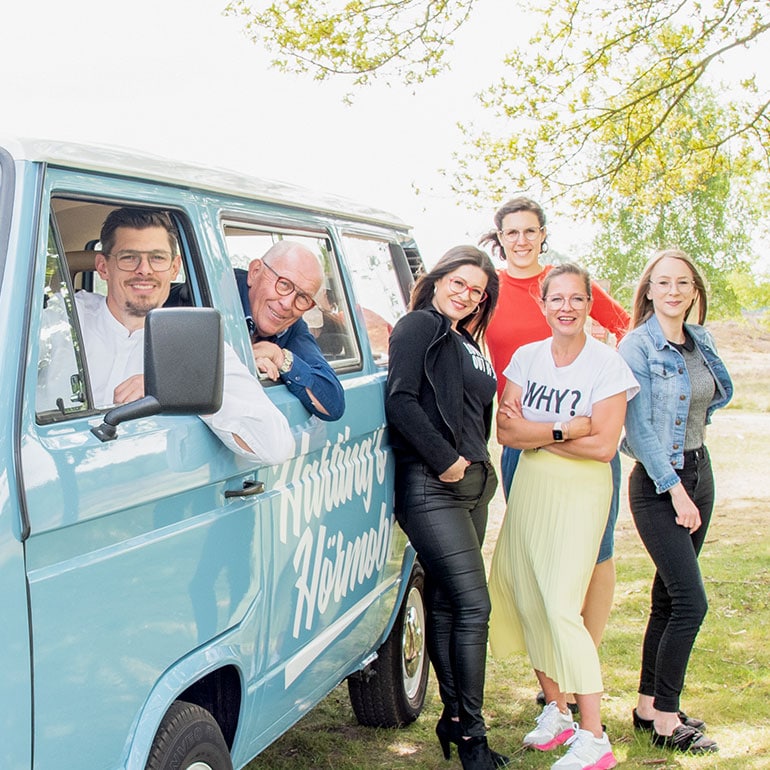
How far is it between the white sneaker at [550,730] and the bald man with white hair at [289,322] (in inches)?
75.7

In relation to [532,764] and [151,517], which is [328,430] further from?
[532,764]

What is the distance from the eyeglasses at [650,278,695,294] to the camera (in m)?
4.68

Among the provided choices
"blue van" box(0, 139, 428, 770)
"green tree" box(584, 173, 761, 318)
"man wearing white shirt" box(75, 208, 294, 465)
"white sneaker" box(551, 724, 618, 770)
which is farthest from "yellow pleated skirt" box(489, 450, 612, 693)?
"green tree" box(584, 173, 761, 318)

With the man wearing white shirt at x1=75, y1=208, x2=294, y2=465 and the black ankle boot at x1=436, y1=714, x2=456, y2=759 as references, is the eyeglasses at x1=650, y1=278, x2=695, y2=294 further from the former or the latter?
the man wearing white shirt at x1=75, y1=208, x2=294, y2=465

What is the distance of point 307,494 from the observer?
3.46 metres

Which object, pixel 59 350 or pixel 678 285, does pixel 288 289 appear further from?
pixel 678 285

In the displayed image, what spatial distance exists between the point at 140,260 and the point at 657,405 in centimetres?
255

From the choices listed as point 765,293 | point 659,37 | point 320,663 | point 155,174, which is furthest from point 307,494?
point 765,293

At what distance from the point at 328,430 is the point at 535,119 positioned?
7.34m

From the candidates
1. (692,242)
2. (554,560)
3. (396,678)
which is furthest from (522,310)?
(692,242)

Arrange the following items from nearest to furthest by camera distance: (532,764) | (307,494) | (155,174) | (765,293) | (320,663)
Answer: (155,174) < (307,494) < (320,663) < (532,764) < (765,293)

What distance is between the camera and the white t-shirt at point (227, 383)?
→ 9.02 ft

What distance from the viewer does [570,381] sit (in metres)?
4.59

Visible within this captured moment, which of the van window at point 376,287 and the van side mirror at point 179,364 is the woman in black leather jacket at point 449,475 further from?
the van side mirror at point 179,364
